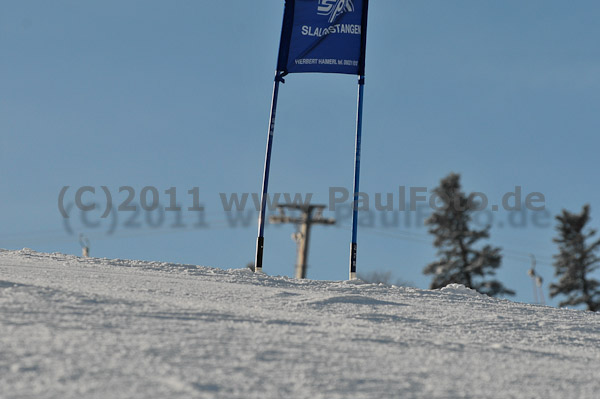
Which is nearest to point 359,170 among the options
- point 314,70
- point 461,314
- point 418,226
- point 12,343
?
point 314,70

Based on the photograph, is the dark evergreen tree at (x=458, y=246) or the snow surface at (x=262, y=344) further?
the dark evergreen tree at (x=458, y=246)

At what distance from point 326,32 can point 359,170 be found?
2.74 meters

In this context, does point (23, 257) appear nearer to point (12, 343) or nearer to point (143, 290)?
point (143, 290)

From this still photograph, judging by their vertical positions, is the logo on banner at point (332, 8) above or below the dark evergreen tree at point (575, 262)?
above

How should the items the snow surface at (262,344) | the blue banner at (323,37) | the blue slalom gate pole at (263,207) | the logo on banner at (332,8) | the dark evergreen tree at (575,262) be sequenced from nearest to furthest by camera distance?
1. the snow surface at (262,344)
2. the blue slalom gate pole at (263,207)
3. the blue banner at (323,37)
4. the logo on banner at (332,8)
5. the dark evergreen tree at (575,262)

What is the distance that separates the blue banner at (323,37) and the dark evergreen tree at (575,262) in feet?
107

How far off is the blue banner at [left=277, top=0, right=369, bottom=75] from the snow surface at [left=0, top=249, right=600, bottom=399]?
17.2 ft

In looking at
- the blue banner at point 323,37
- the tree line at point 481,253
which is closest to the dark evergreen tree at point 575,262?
the tree line at point 481,253

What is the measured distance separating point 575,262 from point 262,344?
41.2 m

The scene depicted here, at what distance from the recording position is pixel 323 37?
1259 cm

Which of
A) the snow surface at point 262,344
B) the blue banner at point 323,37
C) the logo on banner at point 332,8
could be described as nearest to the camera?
the snow surface at point 262,344

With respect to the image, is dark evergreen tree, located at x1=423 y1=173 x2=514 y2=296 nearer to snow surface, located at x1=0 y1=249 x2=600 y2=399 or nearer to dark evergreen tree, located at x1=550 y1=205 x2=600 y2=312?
dark evergreen tree, located at x1=550 y1=205 x2=600 y2=312

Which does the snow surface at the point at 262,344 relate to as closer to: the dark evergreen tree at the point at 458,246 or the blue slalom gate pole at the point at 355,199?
the blue slalom gate pole at the point at 355,199

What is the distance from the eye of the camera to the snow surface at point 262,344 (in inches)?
154
